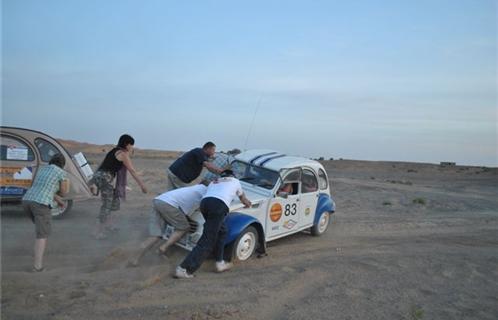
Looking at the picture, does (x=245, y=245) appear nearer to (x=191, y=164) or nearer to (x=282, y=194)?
(x=282, y=194)

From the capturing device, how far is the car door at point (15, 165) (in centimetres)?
930

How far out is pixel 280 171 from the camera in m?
8.05

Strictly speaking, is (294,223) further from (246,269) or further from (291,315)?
(291,315)

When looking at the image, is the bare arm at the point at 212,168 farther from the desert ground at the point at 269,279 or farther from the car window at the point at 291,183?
the desert ground at the point at 269,279

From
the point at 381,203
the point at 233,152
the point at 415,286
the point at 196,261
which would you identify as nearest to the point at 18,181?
the point at 233,152

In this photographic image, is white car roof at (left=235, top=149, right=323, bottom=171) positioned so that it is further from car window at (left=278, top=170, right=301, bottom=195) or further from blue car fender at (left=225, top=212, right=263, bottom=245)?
blue car fender at (left=225, top=212, right=263, bottom=245)

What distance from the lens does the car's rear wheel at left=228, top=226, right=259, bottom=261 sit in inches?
260

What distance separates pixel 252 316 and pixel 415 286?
2.96 m

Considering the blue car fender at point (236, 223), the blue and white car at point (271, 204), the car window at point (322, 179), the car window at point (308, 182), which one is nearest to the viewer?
the blue car fender at point (236, 223)

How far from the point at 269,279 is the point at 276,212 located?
1.76 meters

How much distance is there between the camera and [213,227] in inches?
239

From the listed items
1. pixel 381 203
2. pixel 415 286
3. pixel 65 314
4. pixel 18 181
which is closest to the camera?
pixel 65 314

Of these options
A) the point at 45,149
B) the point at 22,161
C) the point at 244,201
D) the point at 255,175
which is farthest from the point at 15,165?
the point at 244,201

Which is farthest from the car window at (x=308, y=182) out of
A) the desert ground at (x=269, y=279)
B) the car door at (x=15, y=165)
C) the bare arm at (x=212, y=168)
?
the car door at (x=15, y=165)
